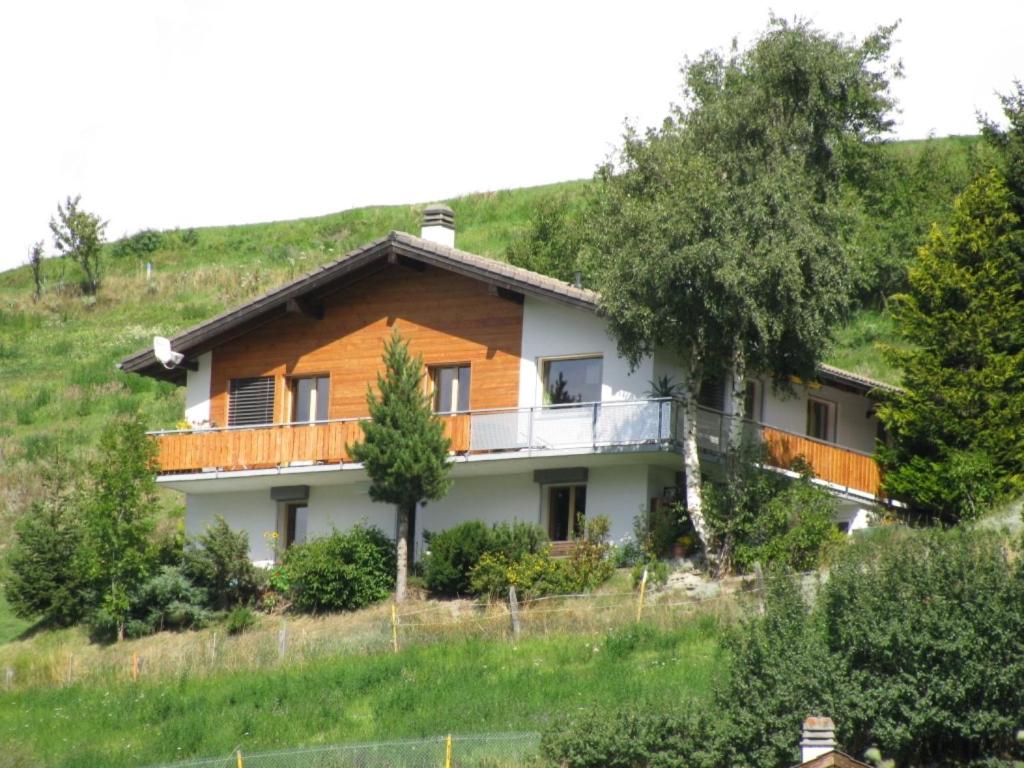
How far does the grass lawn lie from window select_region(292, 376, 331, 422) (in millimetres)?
8693

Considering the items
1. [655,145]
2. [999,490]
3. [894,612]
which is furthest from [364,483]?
[894,612]

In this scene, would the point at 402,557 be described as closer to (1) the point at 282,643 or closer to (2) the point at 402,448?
(2) the point at 402,448

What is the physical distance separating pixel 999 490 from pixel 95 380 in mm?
32615

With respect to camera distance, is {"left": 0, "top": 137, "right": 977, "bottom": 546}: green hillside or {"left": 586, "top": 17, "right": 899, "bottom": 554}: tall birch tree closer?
{"left": 586, "top": 17, "right": 899, "bottom": 554}: tall birch tree

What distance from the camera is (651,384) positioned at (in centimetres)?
3597

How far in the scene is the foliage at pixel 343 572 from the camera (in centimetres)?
3553

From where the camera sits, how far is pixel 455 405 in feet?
126

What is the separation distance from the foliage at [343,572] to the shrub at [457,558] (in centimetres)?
107

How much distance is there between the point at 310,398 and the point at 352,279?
2.72m

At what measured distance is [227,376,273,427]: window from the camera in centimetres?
3991

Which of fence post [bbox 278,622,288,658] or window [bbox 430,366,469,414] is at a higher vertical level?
window [bbox 430,366,469,414]

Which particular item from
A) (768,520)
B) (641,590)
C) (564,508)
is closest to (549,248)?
(564,508)

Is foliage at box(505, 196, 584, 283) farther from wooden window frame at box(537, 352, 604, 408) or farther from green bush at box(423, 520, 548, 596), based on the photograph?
green bush at box(423, 520, 548, 596)

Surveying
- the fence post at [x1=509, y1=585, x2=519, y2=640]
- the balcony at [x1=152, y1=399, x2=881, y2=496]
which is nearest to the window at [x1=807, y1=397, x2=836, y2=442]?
the balcony at [x1=152, y1=399, x2=881, y2=496]
